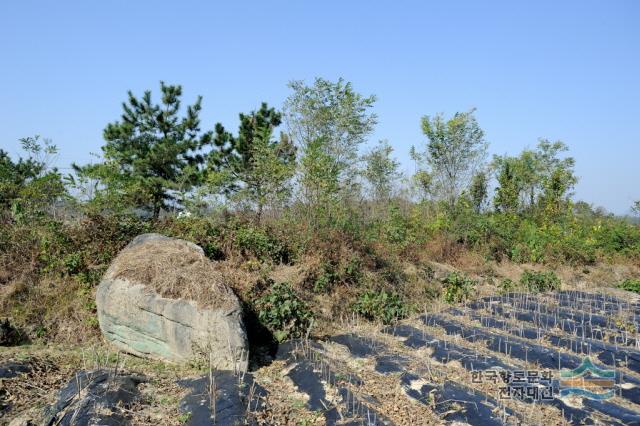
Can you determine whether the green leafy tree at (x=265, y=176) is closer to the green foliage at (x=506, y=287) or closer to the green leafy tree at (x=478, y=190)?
the green foliage at (x=506, y=287)

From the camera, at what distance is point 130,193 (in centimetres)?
979

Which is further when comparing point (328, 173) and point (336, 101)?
point (336, 101)

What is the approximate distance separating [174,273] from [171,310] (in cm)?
60

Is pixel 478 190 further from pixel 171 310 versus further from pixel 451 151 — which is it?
pixel 171 310

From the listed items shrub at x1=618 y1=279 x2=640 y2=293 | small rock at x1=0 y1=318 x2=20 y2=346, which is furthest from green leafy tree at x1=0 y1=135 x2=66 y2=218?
shrub at x1=618 y1=279 x2=640 y2=293

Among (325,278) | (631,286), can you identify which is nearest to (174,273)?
(325,278)

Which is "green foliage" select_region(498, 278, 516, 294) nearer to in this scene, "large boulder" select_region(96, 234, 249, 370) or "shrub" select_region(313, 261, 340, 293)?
"shrub" select_region(313, 261, 340, 293)

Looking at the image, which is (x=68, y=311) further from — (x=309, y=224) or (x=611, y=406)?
(x=611, y=406)

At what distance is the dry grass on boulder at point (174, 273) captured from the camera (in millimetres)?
6188

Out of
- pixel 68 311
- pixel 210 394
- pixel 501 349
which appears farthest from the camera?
pixel 68 311

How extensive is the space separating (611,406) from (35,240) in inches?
368

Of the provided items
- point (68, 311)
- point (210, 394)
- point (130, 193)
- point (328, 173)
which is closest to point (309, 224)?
point (328, 173)

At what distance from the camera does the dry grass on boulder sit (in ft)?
20.3

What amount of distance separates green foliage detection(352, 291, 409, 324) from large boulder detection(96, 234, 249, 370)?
Answer: 287 centimetres
